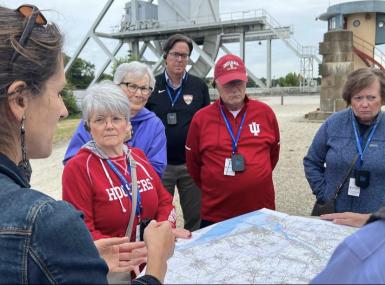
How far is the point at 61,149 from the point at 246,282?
44.4 ft

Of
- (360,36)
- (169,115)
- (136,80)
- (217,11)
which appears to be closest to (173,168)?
(169,115)

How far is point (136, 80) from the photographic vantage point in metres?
3.11

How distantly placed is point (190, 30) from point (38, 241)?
41.3 metres

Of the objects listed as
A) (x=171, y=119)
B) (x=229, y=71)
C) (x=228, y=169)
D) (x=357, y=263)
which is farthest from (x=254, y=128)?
(x=357, y=263)

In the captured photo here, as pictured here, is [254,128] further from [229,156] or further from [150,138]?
[150,138]

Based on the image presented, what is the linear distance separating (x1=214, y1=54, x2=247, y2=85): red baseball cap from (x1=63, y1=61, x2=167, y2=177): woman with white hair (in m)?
0.58

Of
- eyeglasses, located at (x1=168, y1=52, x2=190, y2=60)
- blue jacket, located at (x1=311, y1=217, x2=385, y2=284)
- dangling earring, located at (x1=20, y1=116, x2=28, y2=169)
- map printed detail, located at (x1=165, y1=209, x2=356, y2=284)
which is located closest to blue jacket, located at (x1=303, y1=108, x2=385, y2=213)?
map printed detail, located at (x1=165, y1=209, x2=356, y2=284)

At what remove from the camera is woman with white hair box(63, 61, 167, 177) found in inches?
117

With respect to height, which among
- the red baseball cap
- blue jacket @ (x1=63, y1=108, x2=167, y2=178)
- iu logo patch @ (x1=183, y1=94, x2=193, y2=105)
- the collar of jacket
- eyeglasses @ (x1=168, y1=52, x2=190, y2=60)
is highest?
eyeglasses @ (x1=168, y1=52, x2=190, y2=60)

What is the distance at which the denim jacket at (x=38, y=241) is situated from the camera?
94cm

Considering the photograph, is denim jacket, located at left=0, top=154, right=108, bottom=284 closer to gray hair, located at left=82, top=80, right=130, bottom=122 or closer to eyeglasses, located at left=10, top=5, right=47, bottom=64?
eyeglasses, located at left=10, top=5, right=47, bottom=64

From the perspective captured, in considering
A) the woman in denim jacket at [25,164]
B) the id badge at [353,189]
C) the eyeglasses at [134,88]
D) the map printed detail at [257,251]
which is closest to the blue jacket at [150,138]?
the eyeglasses at [134,88]

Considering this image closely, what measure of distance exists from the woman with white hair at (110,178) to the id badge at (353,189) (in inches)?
51.6

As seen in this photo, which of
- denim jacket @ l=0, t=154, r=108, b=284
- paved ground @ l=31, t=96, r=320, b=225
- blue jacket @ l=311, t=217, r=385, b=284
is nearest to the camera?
blue jacket @ l=311, t=217, r=385, b=284
